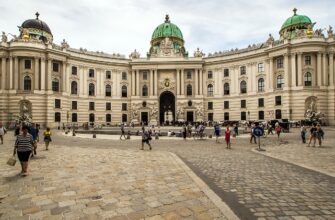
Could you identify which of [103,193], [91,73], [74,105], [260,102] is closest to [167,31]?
[91,73]

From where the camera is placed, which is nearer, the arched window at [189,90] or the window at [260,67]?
the window at [260,67]

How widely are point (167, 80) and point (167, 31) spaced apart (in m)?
17.0

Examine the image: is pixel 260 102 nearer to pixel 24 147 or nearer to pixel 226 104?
pixel 226 104

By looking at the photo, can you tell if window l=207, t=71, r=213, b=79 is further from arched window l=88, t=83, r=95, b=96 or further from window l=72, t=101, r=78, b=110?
window l=72, t=101, r=78, b=110

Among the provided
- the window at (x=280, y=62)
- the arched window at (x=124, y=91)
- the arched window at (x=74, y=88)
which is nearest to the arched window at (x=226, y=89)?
the window at (x=280, y=62)

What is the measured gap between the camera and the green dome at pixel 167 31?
73.1m

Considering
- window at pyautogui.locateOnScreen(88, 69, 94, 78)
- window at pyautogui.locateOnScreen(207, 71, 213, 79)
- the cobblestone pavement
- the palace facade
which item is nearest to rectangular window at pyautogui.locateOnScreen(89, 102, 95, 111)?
the palace facade

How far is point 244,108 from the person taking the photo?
60.9 m

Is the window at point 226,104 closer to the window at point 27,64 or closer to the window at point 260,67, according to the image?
the window at point 260,67

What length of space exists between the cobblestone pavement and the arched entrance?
181 feet

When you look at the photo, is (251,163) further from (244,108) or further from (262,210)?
(244,108)

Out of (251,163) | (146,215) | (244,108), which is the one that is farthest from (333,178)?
(244,108)

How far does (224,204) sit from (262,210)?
0.95 metres

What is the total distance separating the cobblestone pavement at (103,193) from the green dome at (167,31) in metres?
66.1
